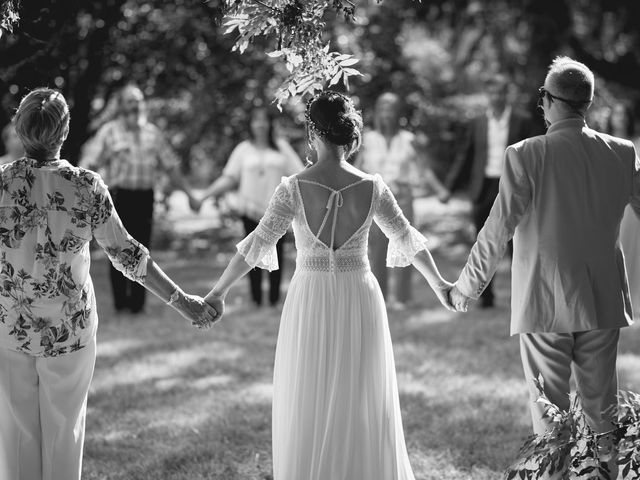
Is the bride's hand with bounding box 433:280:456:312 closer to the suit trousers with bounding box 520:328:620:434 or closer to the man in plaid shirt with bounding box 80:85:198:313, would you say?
the suit trousers with bounding box 520:328:620:434

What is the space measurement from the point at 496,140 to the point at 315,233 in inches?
226

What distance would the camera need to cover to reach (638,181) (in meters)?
4.12

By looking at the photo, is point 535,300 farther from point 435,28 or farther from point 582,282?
point 435,28

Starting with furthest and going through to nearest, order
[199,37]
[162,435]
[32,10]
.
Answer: [199,37] → [162,435] → [32,10]

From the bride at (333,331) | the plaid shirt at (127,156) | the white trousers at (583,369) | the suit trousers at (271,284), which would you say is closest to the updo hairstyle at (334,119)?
the bride at (333,331)

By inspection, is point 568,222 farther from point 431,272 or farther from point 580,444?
point 580,444

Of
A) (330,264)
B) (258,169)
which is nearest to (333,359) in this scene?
(330,264)

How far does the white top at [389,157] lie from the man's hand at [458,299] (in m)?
4.52

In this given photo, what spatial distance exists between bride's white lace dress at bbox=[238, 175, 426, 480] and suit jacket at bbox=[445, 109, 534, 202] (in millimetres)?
5471

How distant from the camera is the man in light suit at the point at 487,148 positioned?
9414mm

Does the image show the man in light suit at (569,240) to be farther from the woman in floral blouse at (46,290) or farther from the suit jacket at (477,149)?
the suit jacket at (477,149)

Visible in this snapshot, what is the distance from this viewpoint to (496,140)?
9453 millimetres

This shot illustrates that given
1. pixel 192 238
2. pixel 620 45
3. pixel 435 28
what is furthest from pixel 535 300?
pixel 620 45

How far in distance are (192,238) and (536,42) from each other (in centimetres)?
791
